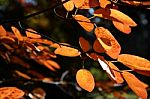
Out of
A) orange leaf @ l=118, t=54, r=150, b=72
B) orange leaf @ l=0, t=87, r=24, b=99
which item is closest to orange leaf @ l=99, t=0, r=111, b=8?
orange leaf @ l=118, t=54, r=150, b=72

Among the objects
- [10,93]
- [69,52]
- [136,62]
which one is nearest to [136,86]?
[136,62]

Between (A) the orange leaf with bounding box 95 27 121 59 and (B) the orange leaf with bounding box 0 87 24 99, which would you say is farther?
(B) the orange leaf with bounding box 0 87 24 99

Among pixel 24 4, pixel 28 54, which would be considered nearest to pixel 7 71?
pixel 28 54

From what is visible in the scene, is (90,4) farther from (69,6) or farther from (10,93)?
(10,93)

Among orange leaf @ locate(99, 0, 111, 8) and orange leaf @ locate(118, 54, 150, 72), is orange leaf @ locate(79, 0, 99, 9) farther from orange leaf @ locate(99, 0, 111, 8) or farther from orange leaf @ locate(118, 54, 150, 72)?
orange leaf @ locate(118, 54, 150, 72)

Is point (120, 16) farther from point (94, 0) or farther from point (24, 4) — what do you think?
point (24, 4)

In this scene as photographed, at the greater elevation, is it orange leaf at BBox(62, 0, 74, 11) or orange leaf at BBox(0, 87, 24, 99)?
orange leaf at BBox(62, 0, 74, 11)

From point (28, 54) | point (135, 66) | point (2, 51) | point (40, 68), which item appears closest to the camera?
point (135, 66)
